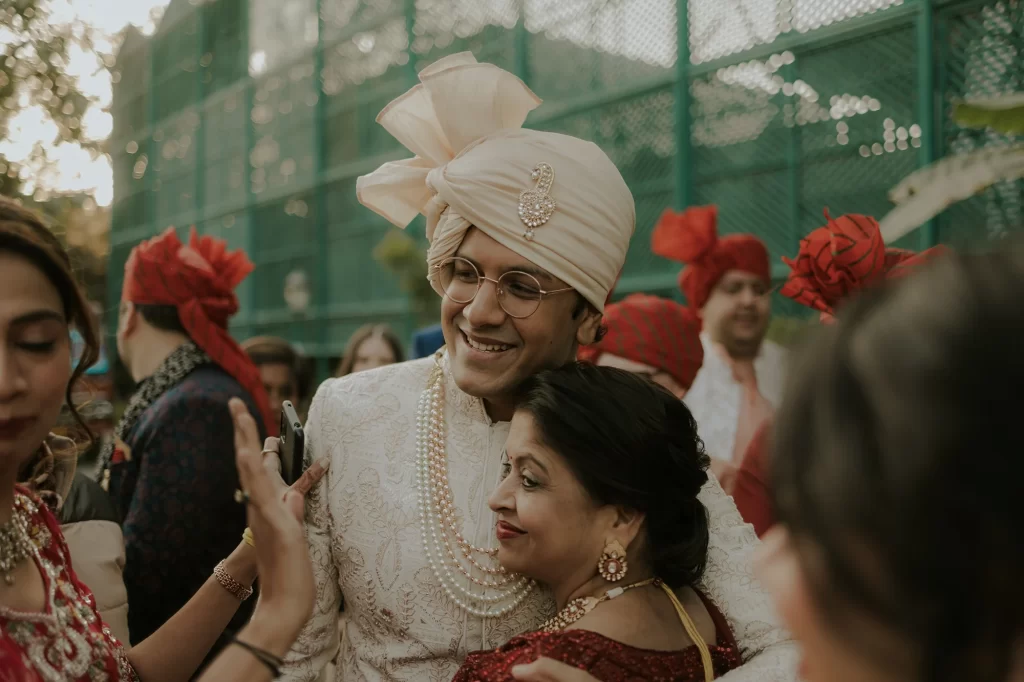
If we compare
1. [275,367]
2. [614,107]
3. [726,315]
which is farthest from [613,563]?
[614,107]

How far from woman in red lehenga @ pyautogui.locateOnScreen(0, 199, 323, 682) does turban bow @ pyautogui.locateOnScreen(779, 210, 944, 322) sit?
199 centimetres

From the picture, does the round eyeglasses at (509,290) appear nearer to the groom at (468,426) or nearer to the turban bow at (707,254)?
the groom at (468,426)

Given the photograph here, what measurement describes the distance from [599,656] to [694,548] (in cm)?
34

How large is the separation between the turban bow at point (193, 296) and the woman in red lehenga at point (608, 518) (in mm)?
1995

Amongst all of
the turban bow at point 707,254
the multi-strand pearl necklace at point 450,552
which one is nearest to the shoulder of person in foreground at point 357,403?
the multi-strand pearl necklace at point 450,552

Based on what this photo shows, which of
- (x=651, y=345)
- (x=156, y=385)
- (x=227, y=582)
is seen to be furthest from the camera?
(x=651, y=345)

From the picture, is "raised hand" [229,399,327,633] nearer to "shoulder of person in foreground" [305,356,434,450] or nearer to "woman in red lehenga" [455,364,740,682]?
"woman in red lehenga" [455,364,740,682]

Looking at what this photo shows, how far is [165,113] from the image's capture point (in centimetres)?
1895

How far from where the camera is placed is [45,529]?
1567 millimetres

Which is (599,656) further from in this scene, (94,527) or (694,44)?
(694,44)

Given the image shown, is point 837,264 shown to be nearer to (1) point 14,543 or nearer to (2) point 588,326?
(2) point 588,326

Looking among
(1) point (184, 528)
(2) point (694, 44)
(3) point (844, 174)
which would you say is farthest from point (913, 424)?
(2) point (694, 44)

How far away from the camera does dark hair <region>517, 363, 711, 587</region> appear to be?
1759 millimetres

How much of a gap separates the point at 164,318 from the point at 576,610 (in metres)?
2.38
